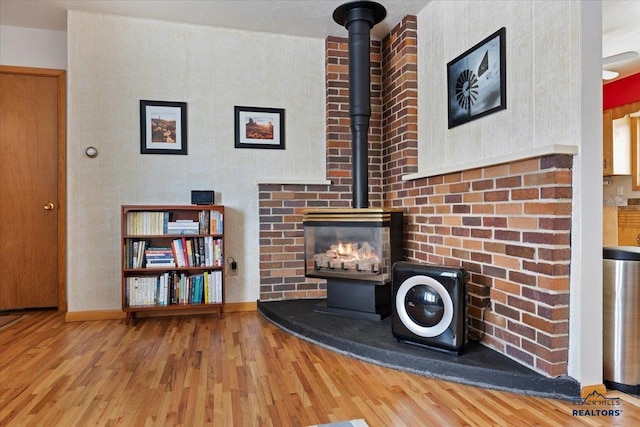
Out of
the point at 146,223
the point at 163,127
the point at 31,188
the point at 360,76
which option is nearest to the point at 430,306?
the point at 360,76

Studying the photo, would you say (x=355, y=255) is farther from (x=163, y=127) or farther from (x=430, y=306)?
(x=163, y=127)

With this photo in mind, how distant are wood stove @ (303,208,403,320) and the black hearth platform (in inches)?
4.8

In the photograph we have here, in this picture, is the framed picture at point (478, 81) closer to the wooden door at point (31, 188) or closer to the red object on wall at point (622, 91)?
the red object on wall at point (622, 91)

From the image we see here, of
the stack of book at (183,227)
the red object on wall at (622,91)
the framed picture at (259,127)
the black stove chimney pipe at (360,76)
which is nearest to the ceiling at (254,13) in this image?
the black stove chimney pipe at (360,76)

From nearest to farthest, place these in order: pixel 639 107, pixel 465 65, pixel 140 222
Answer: pixel 465 65 → pixel 140 222 → pixel 639 107

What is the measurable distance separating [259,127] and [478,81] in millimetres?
1830

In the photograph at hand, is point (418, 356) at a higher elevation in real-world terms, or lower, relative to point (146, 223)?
lower

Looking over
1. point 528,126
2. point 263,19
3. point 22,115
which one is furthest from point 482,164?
point 22,115

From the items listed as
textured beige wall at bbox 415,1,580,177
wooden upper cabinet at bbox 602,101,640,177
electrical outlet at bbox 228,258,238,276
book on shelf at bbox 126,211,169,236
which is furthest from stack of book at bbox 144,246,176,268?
wooden upper cabinet at bbox 602,101,640,177

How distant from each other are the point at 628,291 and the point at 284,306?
2.20 metres

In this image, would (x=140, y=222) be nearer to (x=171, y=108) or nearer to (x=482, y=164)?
(x=171, y=108)

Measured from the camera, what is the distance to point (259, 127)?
3424 mm

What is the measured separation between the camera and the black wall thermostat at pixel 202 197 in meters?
3.16

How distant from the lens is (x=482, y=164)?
2.11 m
